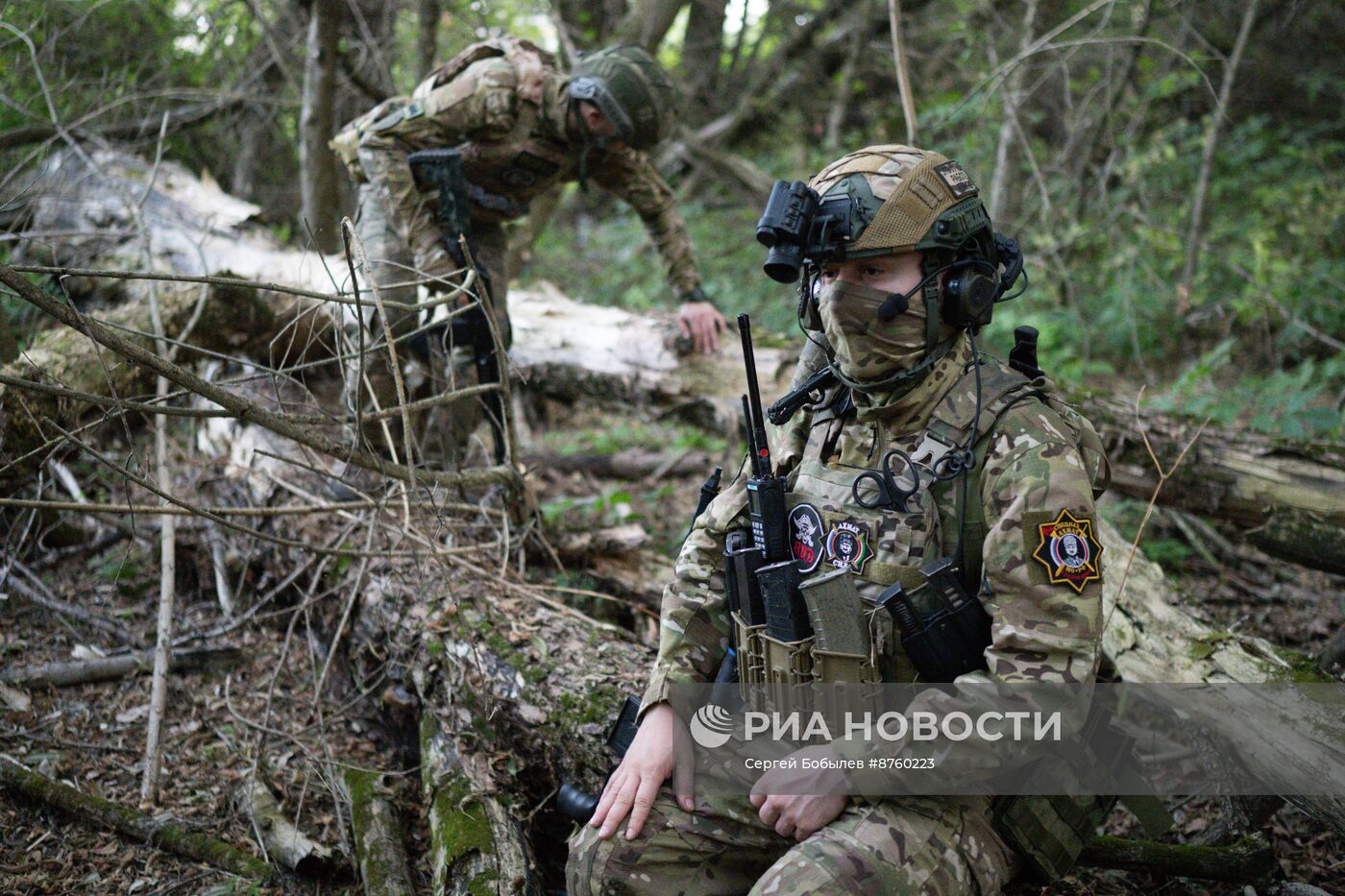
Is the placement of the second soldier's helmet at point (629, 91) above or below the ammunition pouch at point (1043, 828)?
above

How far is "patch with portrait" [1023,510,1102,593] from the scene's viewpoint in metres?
1.97

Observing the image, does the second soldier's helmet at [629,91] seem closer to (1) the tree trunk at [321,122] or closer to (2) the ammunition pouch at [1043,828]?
(1) the tree trunk at [321,122]

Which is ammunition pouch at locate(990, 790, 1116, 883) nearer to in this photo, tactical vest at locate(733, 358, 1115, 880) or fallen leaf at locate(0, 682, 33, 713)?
tactical vest at locate(733, 358, 1115, 880)

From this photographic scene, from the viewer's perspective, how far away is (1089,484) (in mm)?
2068

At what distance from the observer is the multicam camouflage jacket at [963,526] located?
198 cm

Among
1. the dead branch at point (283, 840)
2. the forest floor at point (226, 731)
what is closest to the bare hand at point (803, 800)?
the forest floor at point (226, 731)

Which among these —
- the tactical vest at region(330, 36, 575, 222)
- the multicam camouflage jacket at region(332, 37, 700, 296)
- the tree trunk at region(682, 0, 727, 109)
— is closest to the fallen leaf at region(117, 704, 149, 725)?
the multicam camouflage jacket at region(332, 37, 700, 296)

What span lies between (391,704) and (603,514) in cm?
213

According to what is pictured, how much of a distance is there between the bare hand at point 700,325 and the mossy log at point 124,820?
3.41 metres

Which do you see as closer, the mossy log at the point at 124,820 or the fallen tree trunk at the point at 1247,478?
the mossy log at the point at 124,820

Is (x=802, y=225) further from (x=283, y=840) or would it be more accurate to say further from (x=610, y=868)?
(x=283, y=840)

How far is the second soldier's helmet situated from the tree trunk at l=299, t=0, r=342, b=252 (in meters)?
2.47

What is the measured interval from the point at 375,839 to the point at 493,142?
371 cm

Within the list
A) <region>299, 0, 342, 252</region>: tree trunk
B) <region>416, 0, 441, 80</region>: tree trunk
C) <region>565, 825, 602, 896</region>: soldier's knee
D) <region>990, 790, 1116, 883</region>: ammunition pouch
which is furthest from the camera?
<region>416, 0, 441, 80</region>: tree trunk
